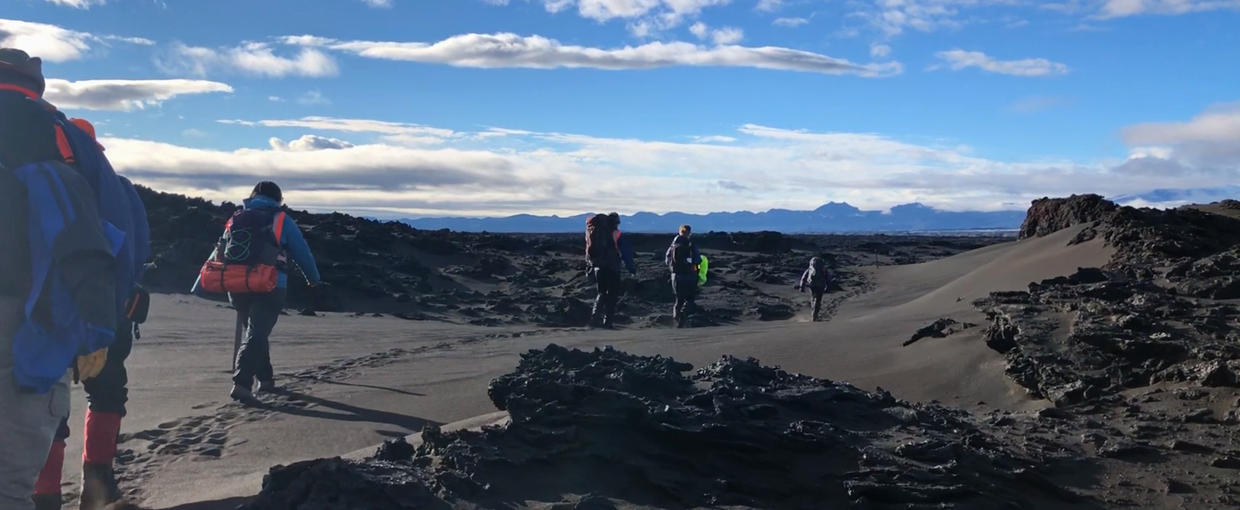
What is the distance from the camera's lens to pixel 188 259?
1653cm

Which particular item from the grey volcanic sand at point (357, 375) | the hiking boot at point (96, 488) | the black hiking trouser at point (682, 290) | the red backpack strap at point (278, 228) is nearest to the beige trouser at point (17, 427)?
the grey volcanic sand at point (357, 375)

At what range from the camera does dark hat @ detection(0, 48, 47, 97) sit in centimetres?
353

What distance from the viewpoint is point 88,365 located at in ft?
11.0

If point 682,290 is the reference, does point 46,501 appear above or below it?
below

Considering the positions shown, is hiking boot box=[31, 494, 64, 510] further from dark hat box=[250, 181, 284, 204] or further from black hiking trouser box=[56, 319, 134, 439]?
dark hat box=[250, 181, 284, 204]

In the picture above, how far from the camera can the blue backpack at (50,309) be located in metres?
3.14

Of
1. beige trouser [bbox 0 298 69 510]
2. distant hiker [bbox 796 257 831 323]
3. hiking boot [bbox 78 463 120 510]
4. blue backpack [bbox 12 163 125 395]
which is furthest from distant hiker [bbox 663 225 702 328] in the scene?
beige trouser [bbox 0 298 69 510]

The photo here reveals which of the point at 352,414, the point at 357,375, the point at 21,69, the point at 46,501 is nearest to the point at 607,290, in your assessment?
the point at 357,375

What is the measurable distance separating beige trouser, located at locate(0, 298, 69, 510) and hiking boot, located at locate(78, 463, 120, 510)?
1.35 m

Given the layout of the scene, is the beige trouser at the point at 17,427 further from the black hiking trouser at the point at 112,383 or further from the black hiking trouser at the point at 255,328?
the black hiking trouser at the point at 255,328

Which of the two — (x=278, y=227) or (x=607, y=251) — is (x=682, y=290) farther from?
(x=278, y=227)

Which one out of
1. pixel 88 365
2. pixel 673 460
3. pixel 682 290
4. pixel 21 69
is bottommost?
pixel 673 460

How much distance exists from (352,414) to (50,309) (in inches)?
138

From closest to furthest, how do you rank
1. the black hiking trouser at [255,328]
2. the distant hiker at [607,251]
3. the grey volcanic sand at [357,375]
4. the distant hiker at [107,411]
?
the distant hiker at [107,411] < the grey volcanic sand at [357,375] < the black hiking trouser at [255,328] < the distant hiker at [607,251]
